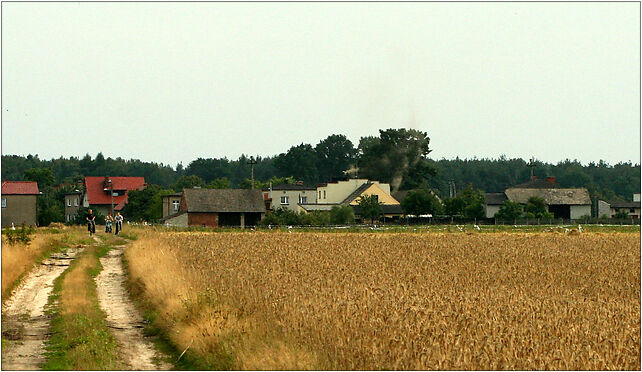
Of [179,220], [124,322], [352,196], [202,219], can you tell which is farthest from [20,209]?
[124,322]

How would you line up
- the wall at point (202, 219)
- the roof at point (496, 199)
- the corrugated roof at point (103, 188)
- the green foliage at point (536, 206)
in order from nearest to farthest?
the wall at point (202, 219) < the green foliage at point (536, 206) < the roof at point (496, 199) < the corrugated roof at point (103, 188)

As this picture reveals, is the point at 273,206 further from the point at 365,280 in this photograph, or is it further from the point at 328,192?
the point at 365,280

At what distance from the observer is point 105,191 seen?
4690 inches

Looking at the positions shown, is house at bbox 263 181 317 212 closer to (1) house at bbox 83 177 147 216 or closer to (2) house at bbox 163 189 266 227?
(1) house at bbox 83 177 147 216

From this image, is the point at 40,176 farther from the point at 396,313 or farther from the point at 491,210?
the point at 396,313

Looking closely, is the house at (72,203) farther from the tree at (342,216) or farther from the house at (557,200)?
the house at (557,200)

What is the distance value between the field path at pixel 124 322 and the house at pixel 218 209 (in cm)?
5999

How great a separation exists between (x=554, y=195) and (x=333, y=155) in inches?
3058

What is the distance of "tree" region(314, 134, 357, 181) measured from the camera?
590ft

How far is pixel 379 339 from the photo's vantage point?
A: 39.1 ft

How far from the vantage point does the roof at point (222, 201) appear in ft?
297

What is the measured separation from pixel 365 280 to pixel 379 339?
29.8ft

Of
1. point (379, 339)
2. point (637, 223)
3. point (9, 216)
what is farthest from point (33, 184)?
point (379, 339)

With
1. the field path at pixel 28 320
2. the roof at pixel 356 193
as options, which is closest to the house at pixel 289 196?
the roof at pixel 356 193
